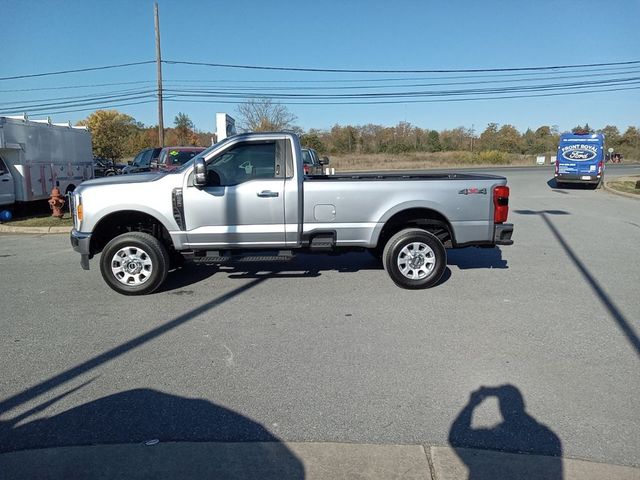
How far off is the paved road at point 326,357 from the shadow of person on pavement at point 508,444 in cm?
2

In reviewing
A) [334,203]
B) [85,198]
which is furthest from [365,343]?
[85,198]

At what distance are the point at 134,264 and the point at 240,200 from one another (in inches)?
63.0

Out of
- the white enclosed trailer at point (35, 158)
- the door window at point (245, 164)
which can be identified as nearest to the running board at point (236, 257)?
Answer: the door window at point (245, 164)

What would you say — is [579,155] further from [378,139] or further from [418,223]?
[378,139]

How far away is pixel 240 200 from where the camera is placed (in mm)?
6277

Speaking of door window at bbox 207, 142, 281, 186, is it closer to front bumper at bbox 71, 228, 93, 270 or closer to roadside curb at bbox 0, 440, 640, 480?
front bumper at bbox 71, 228, 93, 270

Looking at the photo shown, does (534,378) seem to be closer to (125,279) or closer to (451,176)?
(451,176)

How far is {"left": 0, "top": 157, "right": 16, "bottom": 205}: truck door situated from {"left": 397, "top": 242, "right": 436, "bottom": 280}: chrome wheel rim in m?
12.6

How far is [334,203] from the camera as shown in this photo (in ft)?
20.8

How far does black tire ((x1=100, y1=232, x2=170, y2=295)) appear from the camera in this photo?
20.5ft

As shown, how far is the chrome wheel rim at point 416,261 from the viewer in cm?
648

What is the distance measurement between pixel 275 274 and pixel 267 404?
3.84 m

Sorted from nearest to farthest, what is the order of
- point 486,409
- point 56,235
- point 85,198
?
1. point 486,409
2. point 85,198
3. point 56,235

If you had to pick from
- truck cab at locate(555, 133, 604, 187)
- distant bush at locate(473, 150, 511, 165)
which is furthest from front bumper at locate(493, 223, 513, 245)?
distant bush at locate(473, 150, 511, 165)
